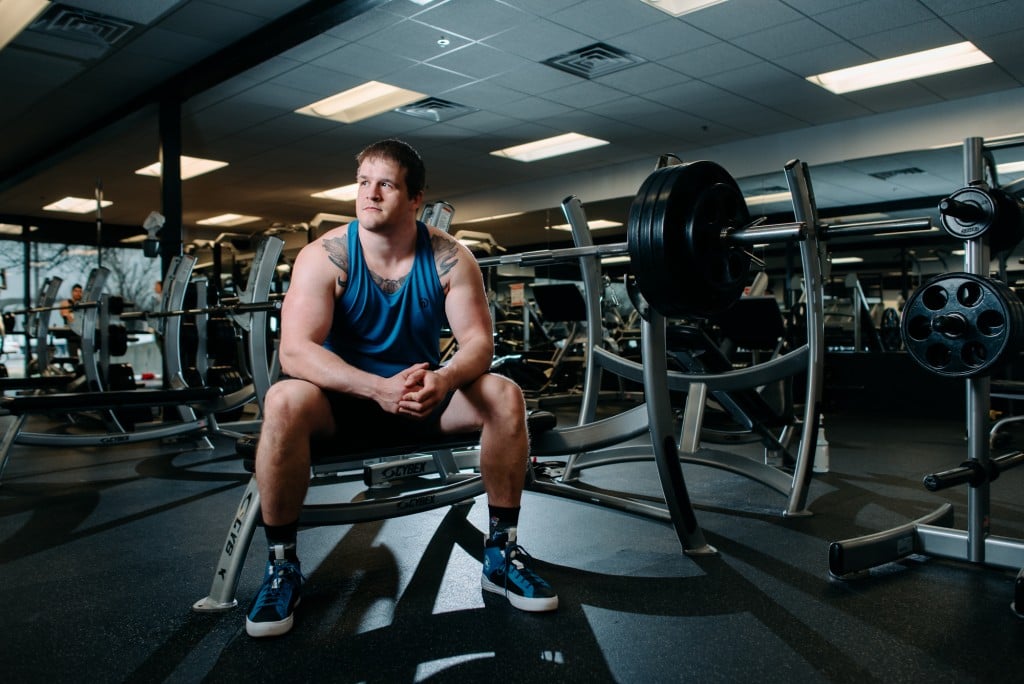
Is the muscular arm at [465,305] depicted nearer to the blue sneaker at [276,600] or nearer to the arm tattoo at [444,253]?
the arm tattoo at [444,253]

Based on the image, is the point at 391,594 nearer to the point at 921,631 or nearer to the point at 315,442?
the point at 315,442

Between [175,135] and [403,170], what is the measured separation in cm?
447

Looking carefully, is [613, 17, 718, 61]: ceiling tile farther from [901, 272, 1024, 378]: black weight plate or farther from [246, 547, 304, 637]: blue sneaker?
[246, 547, 304, 637]: blue sneaker

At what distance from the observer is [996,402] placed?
4602 millimetres

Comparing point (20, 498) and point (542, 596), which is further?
point (20, 498)

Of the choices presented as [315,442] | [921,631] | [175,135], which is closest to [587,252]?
[315,442]

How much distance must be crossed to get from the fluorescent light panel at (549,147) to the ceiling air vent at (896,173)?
2652 millimetres

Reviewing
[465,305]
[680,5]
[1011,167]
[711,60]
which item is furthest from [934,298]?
[1011,167]

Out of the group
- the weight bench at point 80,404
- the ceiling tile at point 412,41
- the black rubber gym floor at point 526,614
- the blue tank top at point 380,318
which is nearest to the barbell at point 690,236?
the blue tank top at point 380,318

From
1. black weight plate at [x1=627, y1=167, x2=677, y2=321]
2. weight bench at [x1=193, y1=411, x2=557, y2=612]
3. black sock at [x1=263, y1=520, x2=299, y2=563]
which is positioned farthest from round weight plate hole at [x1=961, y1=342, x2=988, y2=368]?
black sock at [x1=263, y1=520, x2=299, y2=563]

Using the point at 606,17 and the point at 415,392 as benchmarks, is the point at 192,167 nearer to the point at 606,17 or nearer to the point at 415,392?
the point at 606,17

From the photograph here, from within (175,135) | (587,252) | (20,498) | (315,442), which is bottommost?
(20,498)

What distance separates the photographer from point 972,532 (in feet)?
5.38

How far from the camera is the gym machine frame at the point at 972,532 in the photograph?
1566mm
